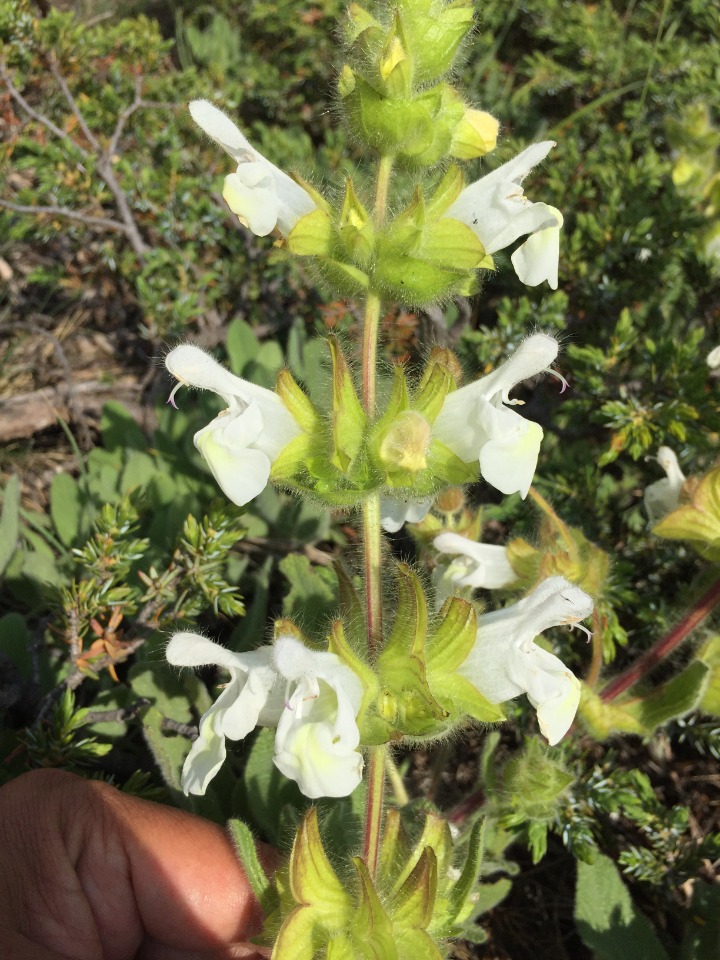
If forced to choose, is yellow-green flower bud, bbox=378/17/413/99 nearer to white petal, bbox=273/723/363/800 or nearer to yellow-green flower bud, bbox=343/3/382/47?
yellow-green flower bud, bbox=343/3/382/47

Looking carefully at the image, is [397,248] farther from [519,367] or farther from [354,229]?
[519,367]

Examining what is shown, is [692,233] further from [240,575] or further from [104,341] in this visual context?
[104,341]

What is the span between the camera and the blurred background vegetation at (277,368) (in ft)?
6.56

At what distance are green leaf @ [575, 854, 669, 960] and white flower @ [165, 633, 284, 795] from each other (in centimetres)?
100

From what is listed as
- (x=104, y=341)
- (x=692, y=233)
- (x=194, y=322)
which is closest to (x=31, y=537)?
(x=194, y=322)

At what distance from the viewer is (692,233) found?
259 centimetres

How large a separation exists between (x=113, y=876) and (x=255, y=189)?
1325 mm

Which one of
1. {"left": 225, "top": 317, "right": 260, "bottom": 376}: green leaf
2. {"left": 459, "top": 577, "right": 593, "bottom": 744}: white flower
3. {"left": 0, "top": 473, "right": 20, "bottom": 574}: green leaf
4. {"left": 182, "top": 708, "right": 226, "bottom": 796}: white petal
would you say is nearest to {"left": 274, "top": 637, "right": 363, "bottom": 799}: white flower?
{"left": 182, "top": 708, "right": 226, "bottom": 796}: white petal

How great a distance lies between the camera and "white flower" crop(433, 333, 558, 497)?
1.27m

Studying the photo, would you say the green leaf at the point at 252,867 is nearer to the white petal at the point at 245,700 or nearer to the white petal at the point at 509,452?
the white petal at the point at 245,700

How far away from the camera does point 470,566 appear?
1.91 metres

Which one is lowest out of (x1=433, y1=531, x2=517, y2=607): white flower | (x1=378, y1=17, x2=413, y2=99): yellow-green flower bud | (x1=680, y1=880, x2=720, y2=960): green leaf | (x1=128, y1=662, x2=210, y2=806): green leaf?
(x1=680, y1=880, x2=720, y2=960): green leaf

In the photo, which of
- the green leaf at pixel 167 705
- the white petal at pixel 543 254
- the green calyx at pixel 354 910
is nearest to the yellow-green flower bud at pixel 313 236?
the white petal at pixel 543 254

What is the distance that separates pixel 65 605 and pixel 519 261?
1278 mm
